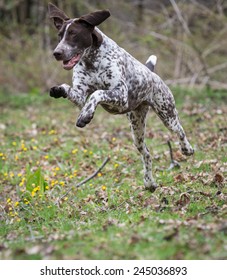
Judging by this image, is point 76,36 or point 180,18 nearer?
point 76,36

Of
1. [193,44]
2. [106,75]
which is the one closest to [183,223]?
[106,75]

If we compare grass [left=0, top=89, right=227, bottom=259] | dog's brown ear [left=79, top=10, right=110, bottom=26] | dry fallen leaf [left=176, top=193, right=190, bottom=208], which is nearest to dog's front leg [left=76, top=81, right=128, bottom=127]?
dog's brown ear [left=79, top=10, right=110, bottom=26]

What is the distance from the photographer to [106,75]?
6375 mm

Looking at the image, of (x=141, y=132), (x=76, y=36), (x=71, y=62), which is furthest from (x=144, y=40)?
(x=71, y=62)

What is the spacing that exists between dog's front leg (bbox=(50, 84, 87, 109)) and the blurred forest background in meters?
10.0

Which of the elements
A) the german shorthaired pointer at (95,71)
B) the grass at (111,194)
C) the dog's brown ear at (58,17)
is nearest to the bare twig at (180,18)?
the grass at (111,194)

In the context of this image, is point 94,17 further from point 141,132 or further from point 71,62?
point 141,132

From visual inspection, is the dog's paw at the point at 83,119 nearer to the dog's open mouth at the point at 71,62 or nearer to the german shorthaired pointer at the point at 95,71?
the german shorthaired pointer at the point at 95,71

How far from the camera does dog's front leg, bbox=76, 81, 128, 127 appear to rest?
588 cm

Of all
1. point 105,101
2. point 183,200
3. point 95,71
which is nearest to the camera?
point 105,101

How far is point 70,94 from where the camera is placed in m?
6.24

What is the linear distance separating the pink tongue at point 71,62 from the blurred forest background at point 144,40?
10.2 m

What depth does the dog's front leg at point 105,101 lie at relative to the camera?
231 inches

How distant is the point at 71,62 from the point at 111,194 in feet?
7.49
